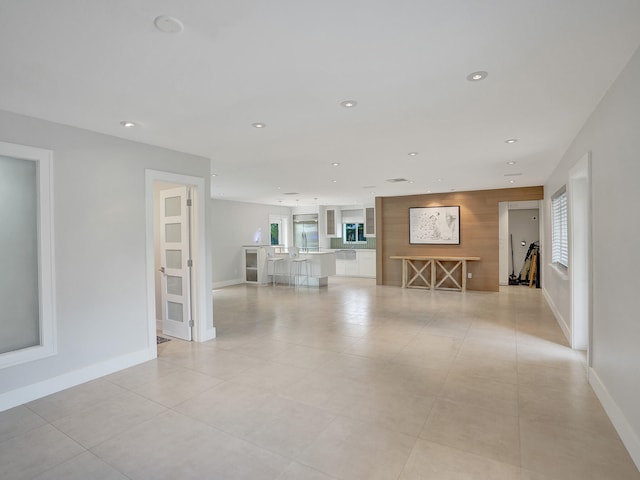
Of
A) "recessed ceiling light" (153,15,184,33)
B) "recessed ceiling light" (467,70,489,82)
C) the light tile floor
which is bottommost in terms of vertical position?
the light tile floor

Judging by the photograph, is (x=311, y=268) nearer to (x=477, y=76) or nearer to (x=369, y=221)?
(x=369, y=221)

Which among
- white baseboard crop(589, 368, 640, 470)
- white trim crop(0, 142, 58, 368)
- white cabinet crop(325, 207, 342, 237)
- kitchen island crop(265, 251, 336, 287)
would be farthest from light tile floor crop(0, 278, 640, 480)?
white cabinet crop(325, 207, 342, 237)

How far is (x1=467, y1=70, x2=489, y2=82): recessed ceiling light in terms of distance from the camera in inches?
90.4

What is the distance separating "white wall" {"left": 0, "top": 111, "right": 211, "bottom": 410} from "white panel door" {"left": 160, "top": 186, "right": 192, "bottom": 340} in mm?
761

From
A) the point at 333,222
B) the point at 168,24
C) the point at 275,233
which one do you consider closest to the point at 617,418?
the point at 168,24

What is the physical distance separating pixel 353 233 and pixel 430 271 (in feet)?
12.1

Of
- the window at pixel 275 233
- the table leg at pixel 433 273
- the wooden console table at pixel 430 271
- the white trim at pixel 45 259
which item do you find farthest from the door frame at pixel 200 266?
the window at pixel 275 233

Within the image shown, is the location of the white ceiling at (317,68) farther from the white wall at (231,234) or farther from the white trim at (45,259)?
the white wall at (231,234)

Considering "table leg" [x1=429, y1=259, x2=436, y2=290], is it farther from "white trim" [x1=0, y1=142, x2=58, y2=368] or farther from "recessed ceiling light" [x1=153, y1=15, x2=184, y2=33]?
"recessed ceiling light" [x1=153, y1=15, x2=184, y2=33]

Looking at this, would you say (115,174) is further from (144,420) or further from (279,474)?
(279,474)

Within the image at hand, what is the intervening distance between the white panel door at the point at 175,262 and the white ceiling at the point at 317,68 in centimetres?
97

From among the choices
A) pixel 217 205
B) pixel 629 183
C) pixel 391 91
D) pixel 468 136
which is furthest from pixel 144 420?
pixel 217 205

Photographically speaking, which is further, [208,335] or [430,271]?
[430,271]

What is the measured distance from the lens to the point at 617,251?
243 cm
